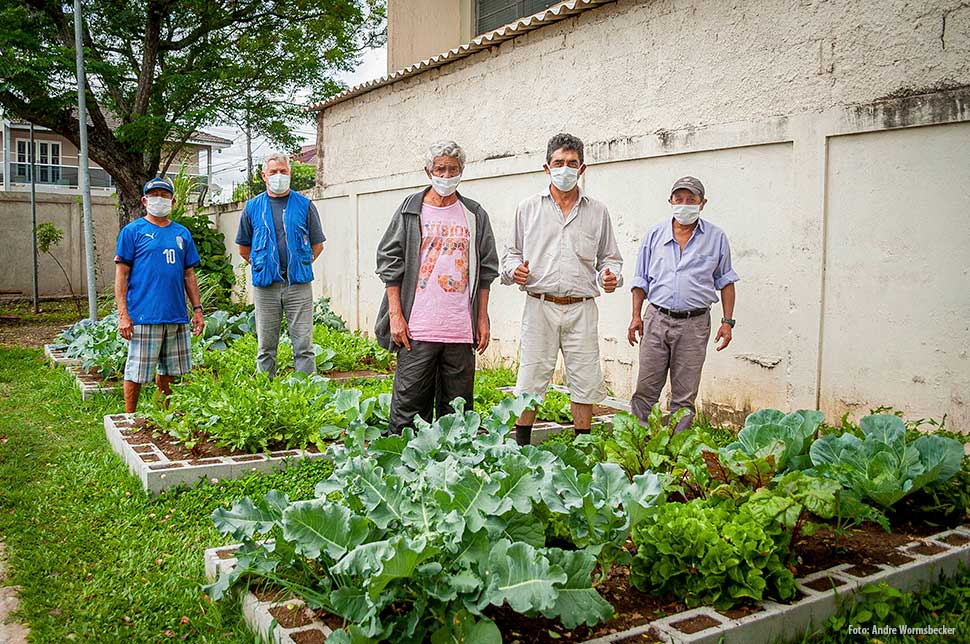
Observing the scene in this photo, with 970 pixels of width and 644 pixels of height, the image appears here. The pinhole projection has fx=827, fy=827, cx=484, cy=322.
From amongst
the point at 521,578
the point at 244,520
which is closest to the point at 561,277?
the point at 244,520

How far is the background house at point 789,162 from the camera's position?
15.8 feet

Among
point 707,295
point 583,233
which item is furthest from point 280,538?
point 707,295

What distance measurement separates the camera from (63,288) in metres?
18.9

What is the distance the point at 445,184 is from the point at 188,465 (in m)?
2.18

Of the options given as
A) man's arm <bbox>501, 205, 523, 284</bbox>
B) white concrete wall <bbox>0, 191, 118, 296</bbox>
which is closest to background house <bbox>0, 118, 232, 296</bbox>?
white concrete wall <bbox>0, 191, 118, 296</bbox>

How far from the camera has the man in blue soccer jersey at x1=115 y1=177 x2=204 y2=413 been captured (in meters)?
5.90

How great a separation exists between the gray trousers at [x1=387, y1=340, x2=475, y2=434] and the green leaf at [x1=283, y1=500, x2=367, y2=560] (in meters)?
1.87

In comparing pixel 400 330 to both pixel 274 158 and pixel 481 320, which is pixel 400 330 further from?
pixel 274 158

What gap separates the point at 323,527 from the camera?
108 inches

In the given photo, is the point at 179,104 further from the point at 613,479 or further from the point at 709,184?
the point at 613,479

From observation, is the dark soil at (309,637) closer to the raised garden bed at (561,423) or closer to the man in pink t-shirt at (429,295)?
the man in pink t-shirt at (429,295)

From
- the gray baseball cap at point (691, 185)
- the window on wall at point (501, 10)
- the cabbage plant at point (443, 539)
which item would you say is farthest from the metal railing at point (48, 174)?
the cabbage plant at point (443, 539)

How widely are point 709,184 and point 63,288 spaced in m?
17.1

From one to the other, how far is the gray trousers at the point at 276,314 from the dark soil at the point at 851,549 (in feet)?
14.1
